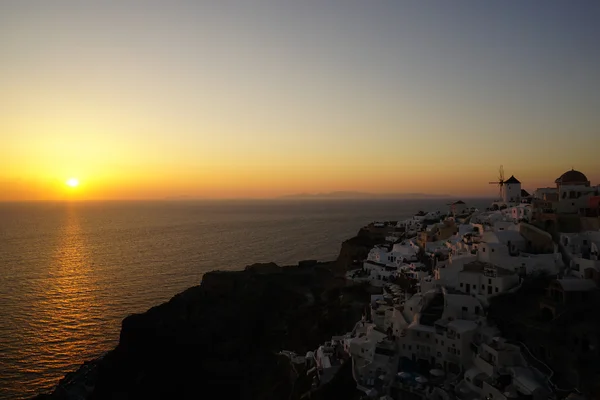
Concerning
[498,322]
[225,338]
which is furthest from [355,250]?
[498,322]

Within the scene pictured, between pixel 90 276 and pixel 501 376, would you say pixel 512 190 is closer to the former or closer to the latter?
pixel 501 376

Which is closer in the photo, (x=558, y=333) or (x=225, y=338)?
(x=558, y=333)

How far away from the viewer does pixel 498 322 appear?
27.3 metres

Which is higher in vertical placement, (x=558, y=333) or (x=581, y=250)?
(x=581, y=250)

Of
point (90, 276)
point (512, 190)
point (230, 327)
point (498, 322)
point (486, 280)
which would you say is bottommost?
point (230, 327)

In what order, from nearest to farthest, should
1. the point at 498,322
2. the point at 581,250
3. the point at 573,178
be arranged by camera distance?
the point at 498,322
the point at 581,250
the point at 573,178

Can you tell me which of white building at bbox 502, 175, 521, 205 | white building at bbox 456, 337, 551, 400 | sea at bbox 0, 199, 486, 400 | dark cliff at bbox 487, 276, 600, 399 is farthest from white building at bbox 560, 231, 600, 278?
sea at bbox 0, 199, 486, 400

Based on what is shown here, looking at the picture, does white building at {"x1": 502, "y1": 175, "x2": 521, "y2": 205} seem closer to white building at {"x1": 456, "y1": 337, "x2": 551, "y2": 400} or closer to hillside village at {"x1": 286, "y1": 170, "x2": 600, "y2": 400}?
hillside village at {"x1": 286, "y1": 170, "x2": 600, "y2": 400}

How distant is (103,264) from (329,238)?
6243cm

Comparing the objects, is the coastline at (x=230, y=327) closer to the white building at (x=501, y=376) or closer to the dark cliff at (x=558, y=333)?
the white building at (x=501, y=376)

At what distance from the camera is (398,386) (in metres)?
25.0

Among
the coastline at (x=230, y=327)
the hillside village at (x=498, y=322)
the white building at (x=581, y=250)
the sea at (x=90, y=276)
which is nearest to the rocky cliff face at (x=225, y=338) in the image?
the coastline at (x=230, y=327)

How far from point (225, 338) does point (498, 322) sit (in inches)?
1177

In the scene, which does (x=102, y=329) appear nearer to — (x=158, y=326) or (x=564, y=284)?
(x=158, y=326)
